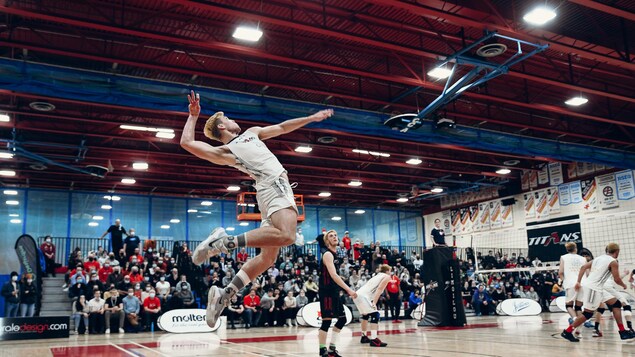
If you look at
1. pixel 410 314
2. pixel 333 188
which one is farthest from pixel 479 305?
pixel 333 188

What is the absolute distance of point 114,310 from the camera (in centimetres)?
1723

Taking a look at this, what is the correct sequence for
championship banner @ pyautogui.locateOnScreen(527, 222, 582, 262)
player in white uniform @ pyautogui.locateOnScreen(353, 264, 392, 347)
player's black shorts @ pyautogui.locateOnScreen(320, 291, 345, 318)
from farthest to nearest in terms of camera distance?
championship banner @ pyautogui.locateOnScreen(527, 222, 582, 262) < player in white uniform @ pyautogui.locateOnScreen(353, 264, 392, 347) < player's black shorts @ pyautogui.locateOnScreen(320, 291, 345, 318)

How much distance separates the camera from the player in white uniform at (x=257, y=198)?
512 cm

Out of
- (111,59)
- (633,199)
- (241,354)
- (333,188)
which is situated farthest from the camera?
(333,188)

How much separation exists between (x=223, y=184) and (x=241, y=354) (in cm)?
2280

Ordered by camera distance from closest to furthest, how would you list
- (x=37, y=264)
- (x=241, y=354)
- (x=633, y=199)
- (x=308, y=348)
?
1. (x=241, y=354)
2. (x=308, y=348)
3. (x=37, y=264)
4. (x=633, y=199)

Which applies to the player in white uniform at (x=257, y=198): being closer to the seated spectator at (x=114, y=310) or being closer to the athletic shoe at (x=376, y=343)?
the athletic shoe at (x=376, y=343)

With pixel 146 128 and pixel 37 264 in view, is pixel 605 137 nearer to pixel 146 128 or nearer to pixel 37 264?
pixel 146 128

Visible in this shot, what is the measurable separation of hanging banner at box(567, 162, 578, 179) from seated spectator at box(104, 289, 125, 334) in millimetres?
23229

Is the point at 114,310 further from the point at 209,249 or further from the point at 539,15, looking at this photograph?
the point at 539,15

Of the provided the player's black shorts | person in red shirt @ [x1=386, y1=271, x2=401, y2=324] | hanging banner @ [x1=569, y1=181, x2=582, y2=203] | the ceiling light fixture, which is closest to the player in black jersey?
the player's black shorts

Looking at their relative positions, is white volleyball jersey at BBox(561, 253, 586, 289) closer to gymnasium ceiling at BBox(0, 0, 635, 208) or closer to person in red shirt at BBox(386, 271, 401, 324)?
gymnasium ceiling at BBox(0, 0, 635, 208)

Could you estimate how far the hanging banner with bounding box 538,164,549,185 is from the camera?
29.8m

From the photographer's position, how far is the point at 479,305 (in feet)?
76.7
